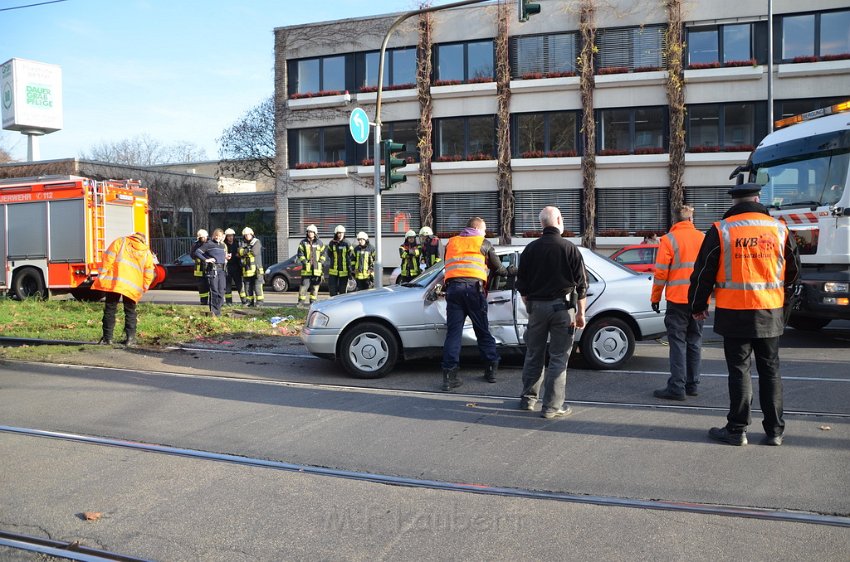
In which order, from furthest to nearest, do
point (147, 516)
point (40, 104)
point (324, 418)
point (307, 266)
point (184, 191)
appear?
point (40, 104)
point (184, 191)
point (307, 266)
point (324, 418)
point (147, 516)

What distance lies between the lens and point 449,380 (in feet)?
24.9

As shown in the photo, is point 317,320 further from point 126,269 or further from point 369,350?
point 126,269

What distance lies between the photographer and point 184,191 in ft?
125

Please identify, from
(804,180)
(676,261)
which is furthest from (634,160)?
(676,261)

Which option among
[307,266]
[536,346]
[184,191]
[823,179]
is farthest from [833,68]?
[184,191]

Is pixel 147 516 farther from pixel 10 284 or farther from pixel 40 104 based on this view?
pixel 40 104

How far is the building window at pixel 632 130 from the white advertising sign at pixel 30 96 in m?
32.1

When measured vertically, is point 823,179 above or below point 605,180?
below

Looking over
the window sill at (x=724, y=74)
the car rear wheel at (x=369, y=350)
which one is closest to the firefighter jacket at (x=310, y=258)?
the car rear wheel at (x=369, y=350)

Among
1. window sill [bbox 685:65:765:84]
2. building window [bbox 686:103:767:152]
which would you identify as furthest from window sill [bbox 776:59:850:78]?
building window [bbox 686:103:767:152]

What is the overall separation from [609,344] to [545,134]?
→ 21.1 m

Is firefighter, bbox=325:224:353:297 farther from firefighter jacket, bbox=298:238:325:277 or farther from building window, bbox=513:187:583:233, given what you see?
building window, bbox=513:187:583:233

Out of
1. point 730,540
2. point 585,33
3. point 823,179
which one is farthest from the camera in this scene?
point 585,33

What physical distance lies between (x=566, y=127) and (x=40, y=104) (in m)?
31.3
